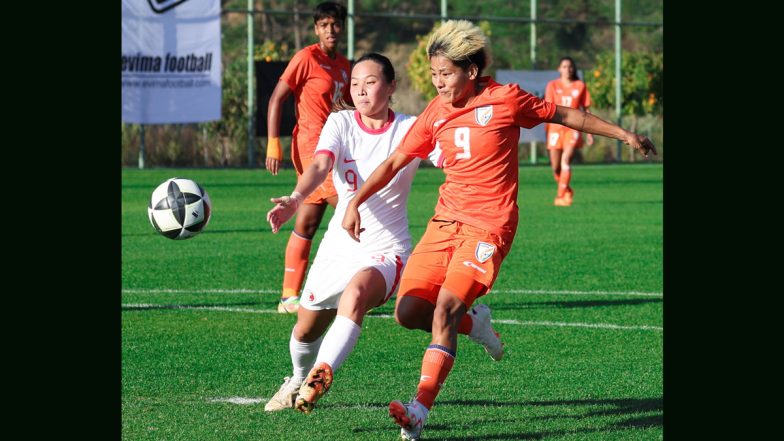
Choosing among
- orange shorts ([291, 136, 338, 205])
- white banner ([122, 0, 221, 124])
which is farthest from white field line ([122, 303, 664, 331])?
white banner ([122, 0, 221, 124])

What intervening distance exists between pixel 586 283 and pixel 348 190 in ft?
16.6

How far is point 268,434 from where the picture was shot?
5.47 m

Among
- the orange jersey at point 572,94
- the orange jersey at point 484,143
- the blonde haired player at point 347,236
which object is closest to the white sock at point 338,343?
the blonde haired player at point 347,236

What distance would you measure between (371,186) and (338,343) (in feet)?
2.43

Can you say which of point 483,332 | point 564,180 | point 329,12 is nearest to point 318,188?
point 329,12

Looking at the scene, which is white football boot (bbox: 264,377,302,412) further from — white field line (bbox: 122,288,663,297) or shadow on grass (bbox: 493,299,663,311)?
white field line (bbox: 122,288,663,297)

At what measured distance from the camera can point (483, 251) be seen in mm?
5598

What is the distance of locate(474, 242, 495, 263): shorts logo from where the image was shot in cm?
559

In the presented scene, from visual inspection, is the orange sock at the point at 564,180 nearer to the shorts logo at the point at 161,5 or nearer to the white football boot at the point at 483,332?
the shorts logo at the point at 161,5

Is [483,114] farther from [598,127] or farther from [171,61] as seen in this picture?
[171,61]

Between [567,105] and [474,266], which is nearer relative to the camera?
[474,266]

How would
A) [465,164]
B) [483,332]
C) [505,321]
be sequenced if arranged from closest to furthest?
[465,164] < [483,332] < [505,321]

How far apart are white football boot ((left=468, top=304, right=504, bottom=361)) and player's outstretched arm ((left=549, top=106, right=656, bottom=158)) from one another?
112 centimetres
